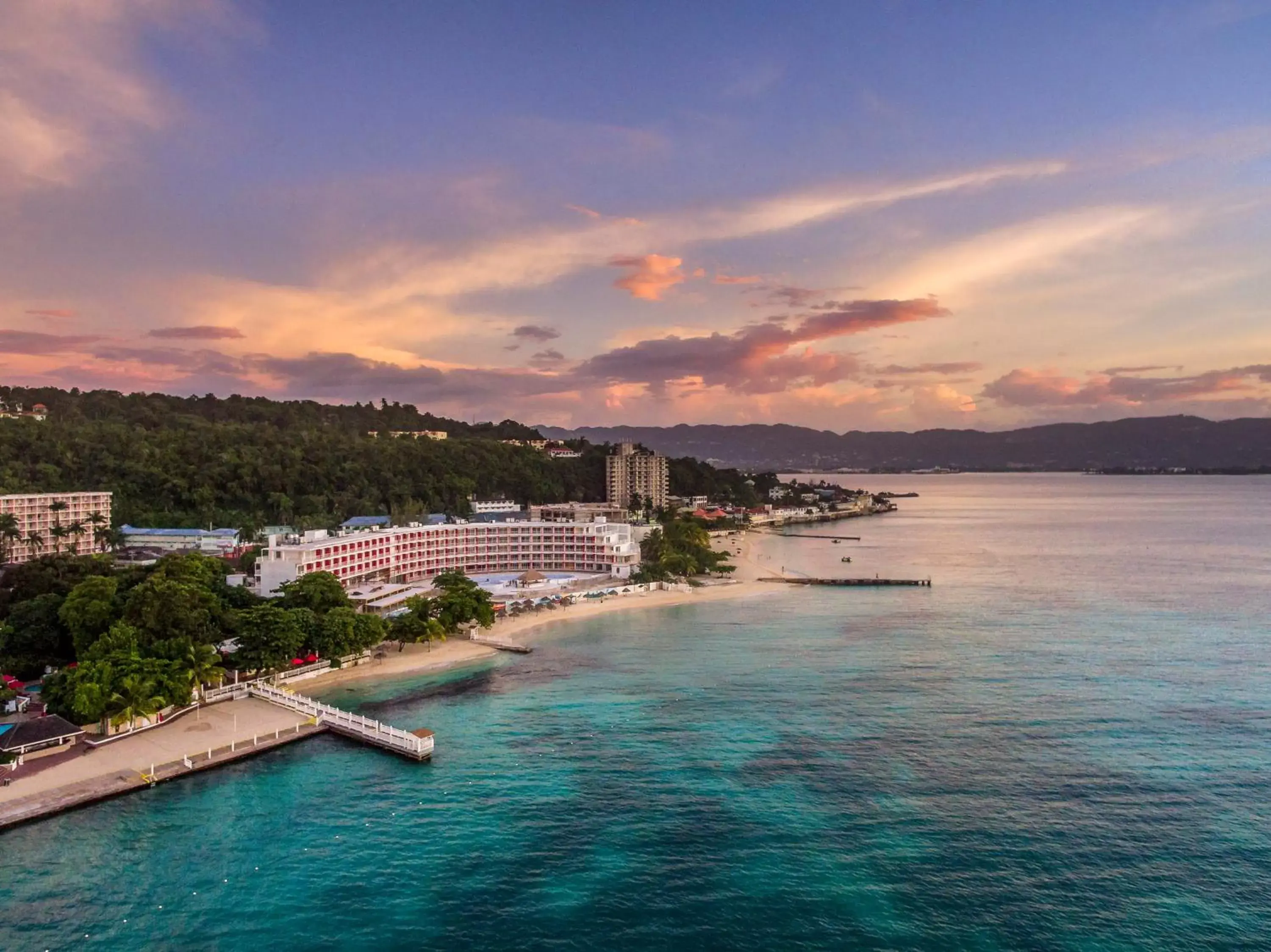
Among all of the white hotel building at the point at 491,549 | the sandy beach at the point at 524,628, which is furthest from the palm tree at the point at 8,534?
the sandy beach at the point at 524,628

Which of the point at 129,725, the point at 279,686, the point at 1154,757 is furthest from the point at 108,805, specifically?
the point at 1154,757

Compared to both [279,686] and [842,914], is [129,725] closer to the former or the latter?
[279,686]

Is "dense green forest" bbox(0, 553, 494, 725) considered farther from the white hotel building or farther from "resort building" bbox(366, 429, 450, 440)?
"resort building" bbox(366, 429, 450, 440)

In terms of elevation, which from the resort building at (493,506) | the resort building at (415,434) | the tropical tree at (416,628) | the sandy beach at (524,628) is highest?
the resort building at (415,434)

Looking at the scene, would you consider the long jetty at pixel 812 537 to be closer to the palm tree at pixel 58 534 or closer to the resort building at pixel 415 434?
the resort building at pixel 415 434

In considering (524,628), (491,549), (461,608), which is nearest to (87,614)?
(461,608)

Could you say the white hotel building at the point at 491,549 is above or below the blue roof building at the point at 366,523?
below

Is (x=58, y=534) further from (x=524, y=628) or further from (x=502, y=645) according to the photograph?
(x=502, y=645)
